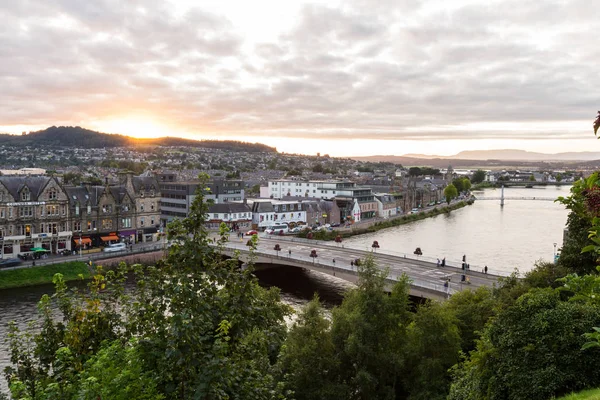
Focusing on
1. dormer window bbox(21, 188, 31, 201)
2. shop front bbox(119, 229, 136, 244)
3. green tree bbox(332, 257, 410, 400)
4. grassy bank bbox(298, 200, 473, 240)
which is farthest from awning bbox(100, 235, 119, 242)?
green tree bbox(332, 257, 410, 400)

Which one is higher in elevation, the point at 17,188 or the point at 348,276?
the point at 17,188

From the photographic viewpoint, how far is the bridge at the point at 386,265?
2948 centimetres

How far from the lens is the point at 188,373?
7.43m

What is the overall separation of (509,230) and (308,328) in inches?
2379

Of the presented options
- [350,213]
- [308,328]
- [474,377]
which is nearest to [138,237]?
[350,213]

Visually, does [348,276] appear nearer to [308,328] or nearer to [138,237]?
[308,328]

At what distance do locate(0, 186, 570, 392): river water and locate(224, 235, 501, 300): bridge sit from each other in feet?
6.36

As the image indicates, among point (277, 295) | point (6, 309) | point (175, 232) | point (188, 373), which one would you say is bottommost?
point (6, 309)

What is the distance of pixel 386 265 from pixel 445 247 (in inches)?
882

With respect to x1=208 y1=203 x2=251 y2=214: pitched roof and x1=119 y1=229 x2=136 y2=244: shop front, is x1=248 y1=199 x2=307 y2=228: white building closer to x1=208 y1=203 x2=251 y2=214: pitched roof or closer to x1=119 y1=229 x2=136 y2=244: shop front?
x1=208 y1=203 x2=251 y2=214: pitched roof

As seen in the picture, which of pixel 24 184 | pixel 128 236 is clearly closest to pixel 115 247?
pixel 128 236

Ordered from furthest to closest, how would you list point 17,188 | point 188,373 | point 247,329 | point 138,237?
point 138,237 → point 17,188 → point 247,329 → point 188,373

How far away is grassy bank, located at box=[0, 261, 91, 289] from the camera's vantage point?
119ft

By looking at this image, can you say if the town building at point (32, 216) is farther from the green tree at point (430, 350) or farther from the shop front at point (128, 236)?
the green tree at point (430, 350)
